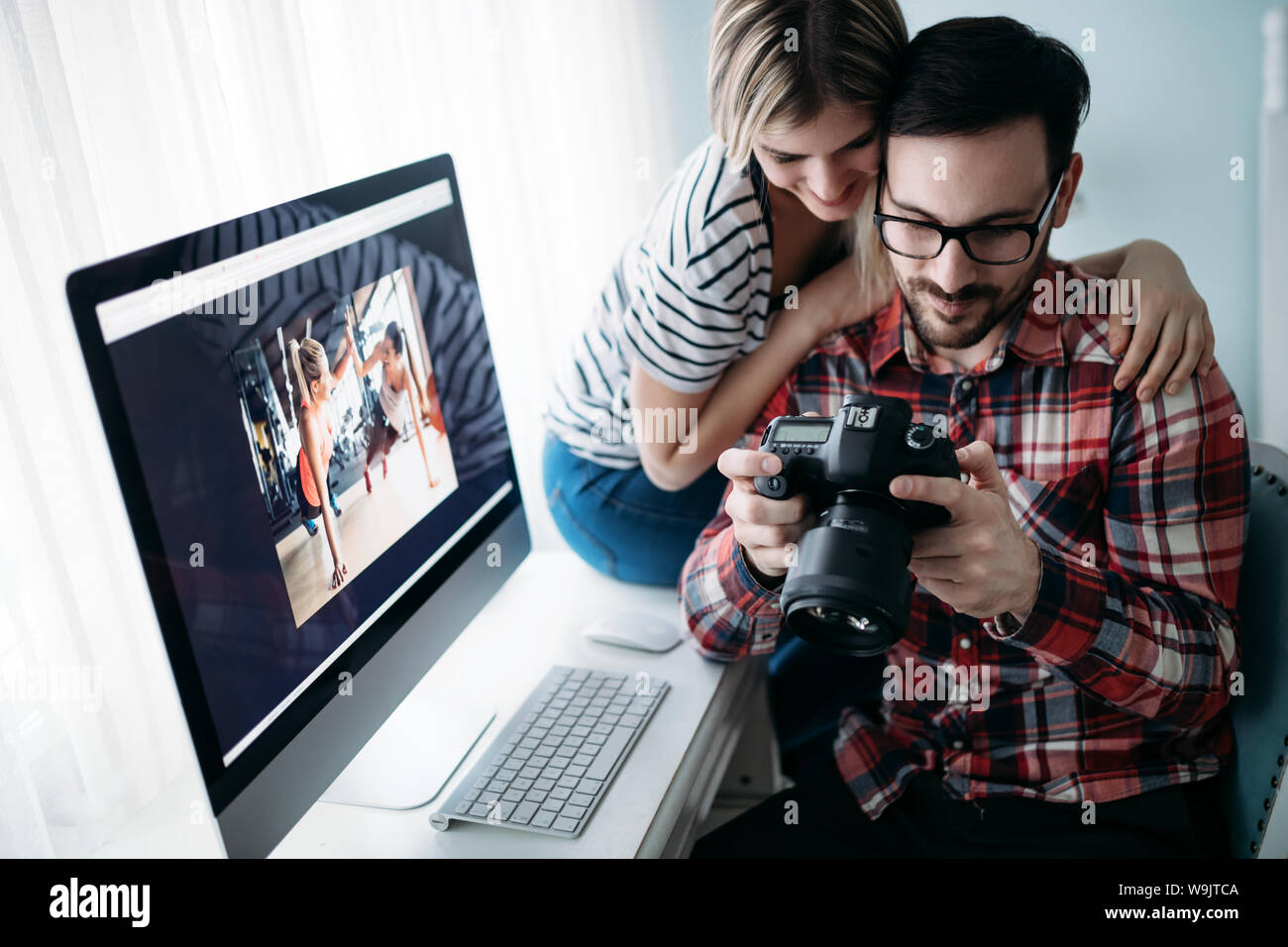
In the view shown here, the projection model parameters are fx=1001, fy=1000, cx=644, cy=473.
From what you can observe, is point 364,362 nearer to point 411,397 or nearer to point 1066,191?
point 411,397

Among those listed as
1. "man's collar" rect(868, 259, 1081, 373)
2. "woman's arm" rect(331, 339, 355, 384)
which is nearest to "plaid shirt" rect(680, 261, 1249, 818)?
"man's collar" rect(868, 259, 1081, 373)

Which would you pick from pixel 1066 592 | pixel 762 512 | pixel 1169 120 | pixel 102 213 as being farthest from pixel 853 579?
pixel 1169 120

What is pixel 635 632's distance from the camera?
1189 millimetres

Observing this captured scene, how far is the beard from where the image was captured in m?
1.07

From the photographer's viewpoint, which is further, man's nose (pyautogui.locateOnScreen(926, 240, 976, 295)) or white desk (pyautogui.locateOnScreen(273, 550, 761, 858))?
man's nose (pyautogui.locateOnScreen(926, 240, 976, 295))

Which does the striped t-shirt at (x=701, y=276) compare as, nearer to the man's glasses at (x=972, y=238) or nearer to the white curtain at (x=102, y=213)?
the man's glasses at (x=972, y=238)

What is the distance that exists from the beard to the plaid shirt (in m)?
0.02

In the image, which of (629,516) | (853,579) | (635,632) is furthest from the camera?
(629,516)

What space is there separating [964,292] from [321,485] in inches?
26.7

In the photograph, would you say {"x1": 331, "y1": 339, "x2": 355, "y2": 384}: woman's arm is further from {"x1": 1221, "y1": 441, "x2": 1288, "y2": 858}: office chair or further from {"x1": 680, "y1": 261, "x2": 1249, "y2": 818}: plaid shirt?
{"x1": 1221, "y1": 441, "x2": 1288, "y2": 858}: office chair
